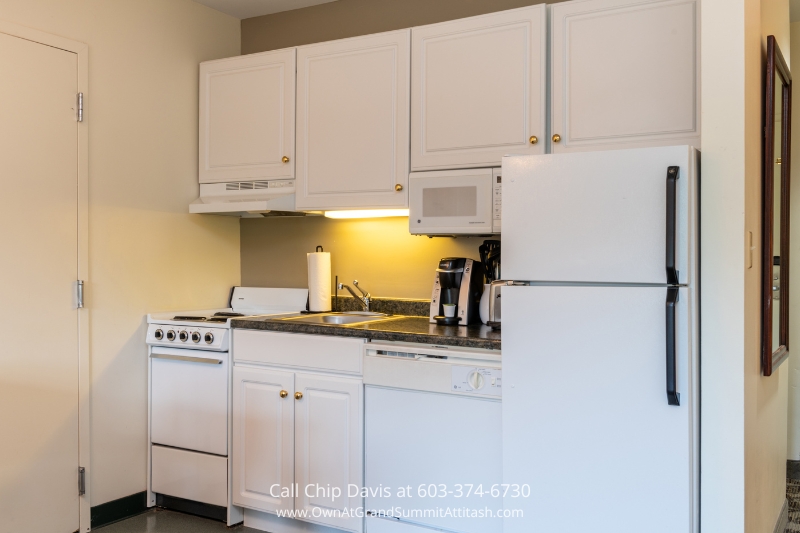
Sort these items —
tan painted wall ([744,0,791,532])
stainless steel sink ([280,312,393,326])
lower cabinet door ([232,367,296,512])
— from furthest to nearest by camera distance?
stainless steel sink ([280,312,393,326]) → lower cabinet door ([232,367,296,512]) → tan painted wall ([744,0,791,532])

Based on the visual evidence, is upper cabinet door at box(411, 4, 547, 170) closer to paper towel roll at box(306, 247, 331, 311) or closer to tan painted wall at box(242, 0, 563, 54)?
tan painted wall at box(242, 0, 563, 54)

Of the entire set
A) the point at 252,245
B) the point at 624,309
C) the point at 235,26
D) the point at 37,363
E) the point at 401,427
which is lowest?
the point at 401,427

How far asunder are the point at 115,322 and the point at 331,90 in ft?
5.03

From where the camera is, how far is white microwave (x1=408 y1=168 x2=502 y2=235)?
115 inches

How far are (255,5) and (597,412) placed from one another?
2.87 metres

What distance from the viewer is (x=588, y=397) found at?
228 cm

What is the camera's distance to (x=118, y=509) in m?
3.36

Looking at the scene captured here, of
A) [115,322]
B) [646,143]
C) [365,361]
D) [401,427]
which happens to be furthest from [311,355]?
[646,143]

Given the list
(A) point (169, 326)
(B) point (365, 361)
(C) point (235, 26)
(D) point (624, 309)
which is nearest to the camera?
(D) point (624, 309)

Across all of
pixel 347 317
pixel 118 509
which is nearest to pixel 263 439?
pixel 347 317

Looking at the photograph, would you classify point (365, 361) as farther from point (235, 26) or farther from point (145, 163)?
point (235, 26)

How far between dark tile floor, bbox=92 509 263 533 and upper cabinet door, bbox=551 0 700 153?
7.50 feet

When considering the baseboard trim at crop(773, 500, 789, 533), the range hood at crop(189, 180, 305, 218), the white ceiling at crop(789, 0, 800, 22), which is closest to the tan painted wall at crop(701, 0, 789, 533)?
the baseboard trim at crop(773, 500, 789, 533)

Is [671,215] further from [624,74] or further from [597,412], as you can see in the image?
[624,74]
